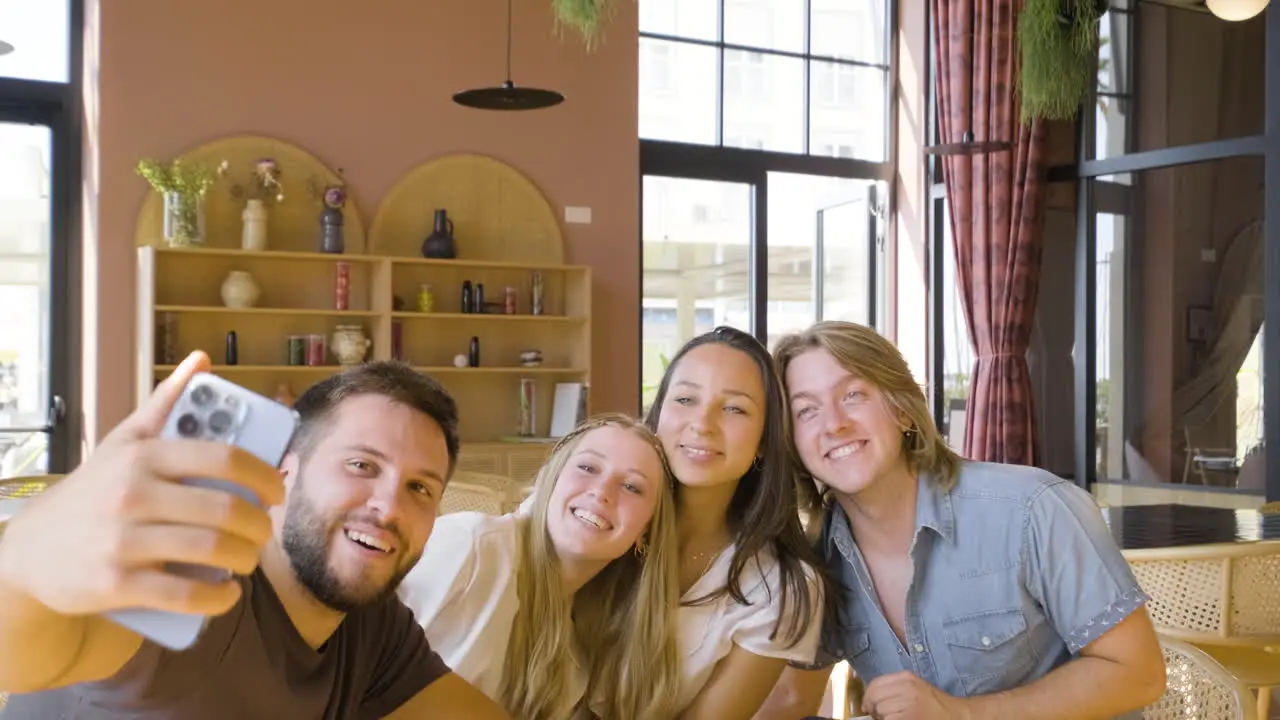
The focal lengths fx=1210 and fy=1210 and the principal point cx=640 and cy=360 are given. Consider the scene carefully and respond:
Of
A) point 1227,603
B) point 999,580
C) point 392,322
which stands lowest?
point 1227,603

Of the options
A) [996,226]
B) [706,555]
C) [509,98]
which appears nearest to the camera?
[706,555]

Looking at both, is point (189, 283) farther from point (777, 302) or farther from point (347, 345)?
point (777, 302)

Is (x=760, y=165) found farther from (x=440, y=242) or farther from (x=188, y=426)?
(x=188, y=426)

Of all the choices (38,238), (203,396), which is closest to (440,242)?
(38,238)

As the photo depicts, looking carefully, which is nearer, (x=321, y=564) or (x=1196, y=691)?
(x=321, y=564)

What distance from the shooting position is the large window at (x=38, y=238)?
6.38 m

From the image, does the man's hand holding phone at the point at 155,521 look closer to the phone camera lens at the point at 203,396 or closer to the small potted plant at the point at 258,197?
the phone camera lens at the point at 203,396

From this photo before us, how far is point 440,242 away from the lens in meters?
6.79

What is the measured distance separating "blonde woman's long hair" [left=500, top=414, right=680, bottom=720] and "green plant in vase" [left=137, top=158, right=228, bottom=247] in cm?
451

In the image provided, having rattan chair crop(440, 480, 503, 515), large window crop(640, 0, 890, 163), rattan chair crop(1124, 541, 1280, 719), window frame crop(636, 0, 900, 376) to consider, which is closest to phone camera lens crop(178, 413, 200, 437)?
rattan chair crop(1124, 541, 1280, 719)

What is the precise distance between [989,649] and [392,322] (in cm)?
516

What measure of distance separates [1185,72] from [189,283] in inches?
227

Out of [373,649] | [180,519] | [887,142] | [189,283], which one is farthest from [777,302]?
[180,519]

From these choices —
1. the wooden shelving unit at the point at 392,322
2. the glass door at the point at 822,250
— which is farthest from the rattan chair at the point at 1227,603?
the glass door at the point at 822,250
